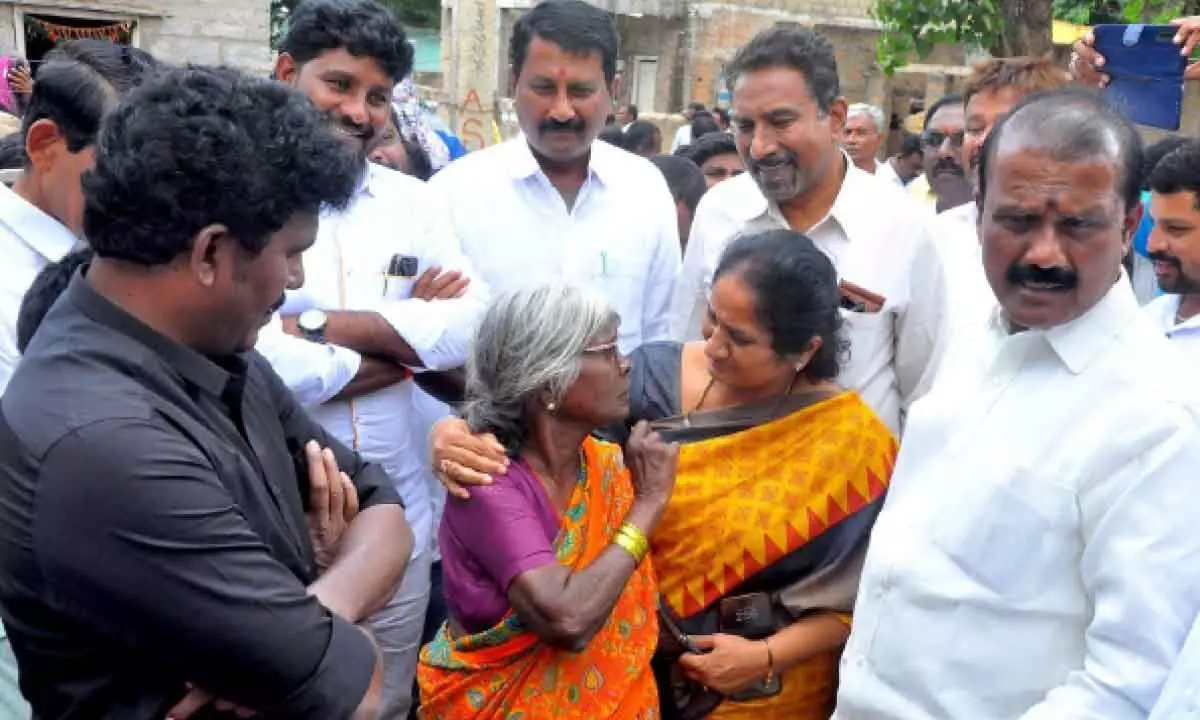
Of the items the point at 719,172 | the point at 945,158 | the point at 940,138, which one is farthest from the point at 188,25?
the point at 945,158

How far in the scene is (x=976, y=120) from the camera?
359cm

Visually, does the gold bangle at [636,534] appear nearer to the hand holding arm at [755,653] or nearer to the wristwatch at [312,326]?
the hand holding arm at [755,653]

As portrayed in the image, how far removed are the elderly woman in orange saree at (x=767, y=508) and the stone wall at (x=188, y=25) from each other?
37.7 feet

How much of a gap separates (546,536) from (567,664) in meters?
0.29

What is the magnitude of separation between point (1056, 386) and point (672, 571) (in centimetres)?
114

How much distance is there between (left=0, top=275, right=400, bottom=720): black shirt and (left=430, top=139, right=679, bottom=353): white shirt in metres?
1.84

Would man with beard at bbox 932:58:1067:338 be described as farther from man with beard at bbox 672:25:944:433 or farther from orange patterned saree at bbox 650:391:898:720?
orange patterned saree at bbox 650:391:898:720

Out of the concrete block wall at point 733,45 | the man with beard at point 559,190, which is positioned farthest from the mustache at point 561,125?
the concrete block wall at point 733,45

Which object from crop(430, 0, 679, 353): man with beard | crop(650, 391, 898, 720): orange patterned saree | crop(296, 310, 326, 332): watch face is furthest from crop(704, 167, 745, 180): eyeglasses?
crop(296, 310, 326, 332): watch face

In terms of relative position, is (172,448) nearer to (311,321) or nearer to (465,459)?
(465,459)

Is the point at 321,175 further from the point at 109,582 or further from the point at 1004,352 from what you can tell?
the point at 1004,352

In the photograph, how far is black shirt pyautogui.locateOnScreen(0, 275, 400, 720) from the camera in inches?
51.3

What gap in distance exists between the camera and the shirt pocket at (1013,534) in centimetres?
168

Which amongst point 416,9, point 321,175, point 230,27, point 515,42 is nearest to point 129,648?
point 321,175
